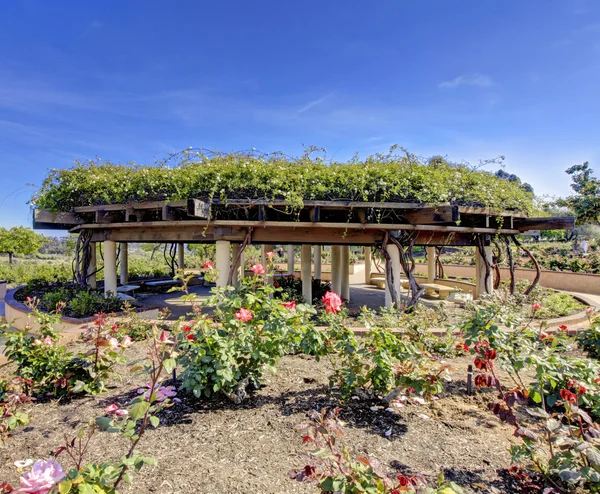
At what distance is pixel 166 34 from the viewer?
Result: 6.74 metres

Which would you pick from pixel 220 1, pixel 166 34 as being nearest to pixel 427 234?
pixel 220 1

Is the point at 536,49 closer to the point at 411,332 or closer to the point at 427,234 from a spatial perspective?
the point at 427,234

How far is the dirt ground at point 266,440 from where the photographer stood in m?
1.87

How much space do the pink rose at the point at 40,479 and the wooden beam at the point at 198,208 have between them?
→ 4.19m

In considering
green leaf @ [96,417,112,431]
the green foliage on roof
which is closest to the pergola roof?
the green foliage on roof

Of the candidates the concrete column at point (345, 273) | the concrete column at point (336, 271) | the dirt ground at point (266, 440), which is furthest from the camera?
the concrete column at point (345, 273)

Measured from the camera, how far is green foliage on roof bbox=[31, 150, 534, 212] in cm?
561

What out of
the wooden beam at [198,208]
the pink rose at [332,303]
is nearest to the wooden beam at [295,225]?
the wooden beam at [198,208]

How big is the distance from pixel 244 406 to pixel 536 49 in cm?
764

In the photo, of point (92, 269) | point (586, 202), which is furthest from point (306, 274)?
point (586, 202)

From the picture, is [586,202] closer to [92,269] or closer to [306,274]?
[306,274]

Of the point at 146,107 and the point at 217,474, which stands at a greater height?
the point at 146,107

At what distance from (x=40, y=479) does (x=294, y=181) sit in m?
5.10

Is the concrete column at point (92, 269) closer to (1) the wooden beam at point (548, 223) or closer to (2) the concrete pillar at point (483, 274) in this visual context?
(2) the concrete pillar at point (483, 274)
